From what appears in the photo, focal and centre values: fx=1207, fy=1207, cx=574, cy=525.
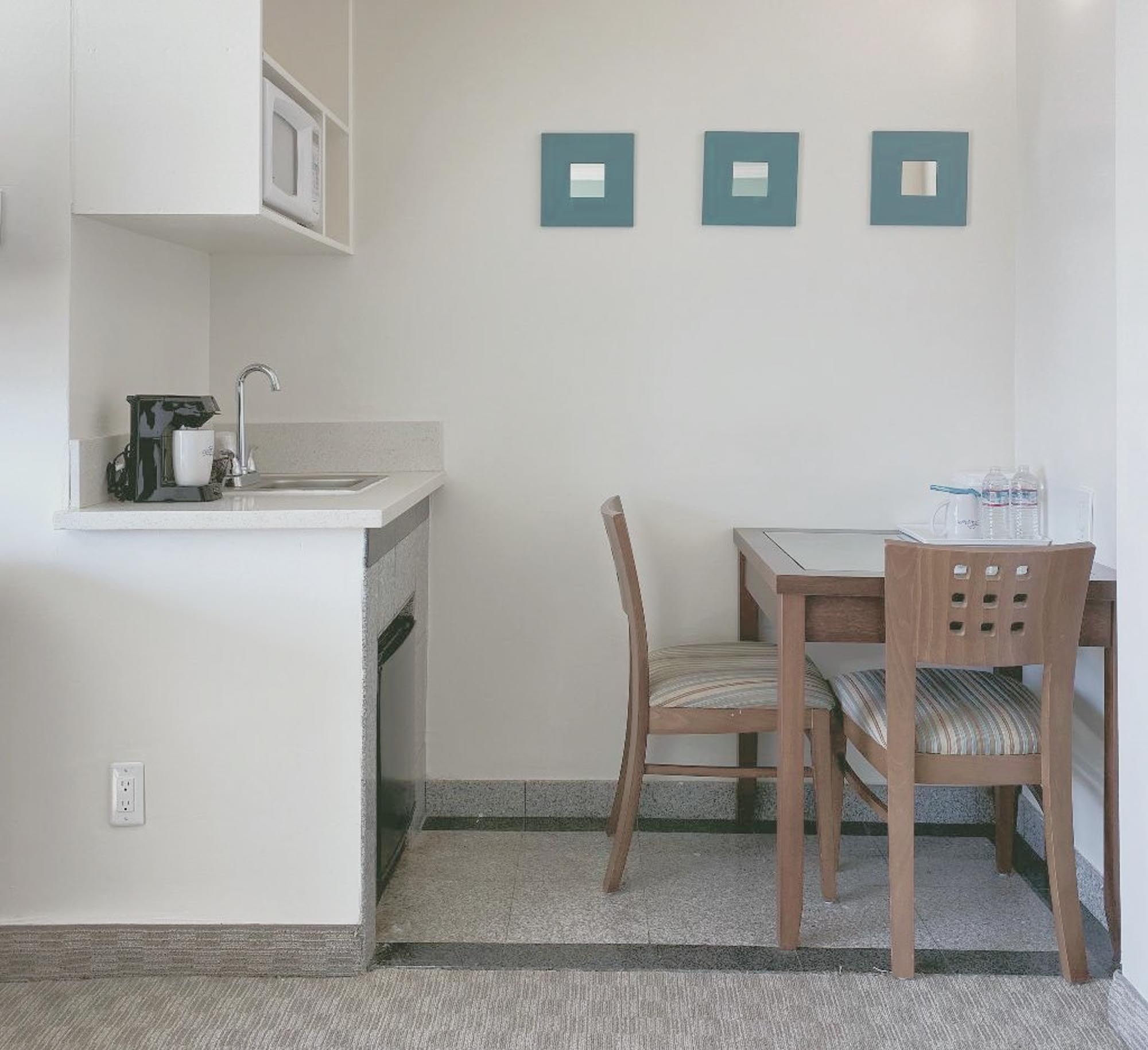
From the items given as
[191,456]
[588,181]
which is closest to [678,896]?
[191,456]

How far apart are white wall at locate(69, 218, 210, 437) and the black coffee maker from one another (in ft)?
0.29

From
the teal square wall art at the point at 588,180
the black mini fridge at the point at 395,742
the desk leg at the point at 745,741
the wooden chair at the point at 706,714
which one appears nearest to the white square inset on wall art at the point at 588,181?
the teal square wall art at the point at 588,180

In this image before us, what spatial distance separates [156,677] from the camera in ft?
7.66

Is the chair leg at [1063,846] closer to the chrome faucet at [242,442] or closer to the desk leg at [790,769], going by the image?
the desk leg at [790,769]

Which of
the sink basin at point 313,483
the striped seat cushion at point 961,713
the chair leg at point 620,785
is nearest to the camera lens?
the striped seat cushion at point 961,713

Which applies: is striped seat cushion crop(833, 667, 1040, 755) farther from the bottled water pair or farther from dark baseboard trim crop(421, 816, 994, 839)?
dark baseboard trim crop(421, 816, 994, 839)

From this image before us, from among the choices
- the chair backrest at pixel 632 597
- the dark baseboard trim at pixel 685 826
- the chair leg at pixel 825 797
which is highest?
the chair backrest at pixel 632 597

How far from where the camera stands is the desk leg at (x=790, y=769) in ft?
7.97

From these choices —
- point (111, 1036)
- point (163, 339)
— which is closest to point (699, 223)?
point (163, 339)

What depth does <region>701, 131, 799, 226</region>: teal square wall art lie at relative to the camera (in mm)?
3113

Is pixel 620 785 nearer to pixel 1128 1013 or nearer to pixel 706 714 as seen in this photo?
pixel 706 714

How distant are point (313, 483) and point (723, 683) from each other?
1123 millimetres

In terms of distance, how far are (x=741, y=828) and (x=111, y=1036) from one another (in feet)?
5.37

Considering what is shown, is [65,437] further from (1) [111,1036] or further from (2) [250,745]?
(1) [111,1036]
